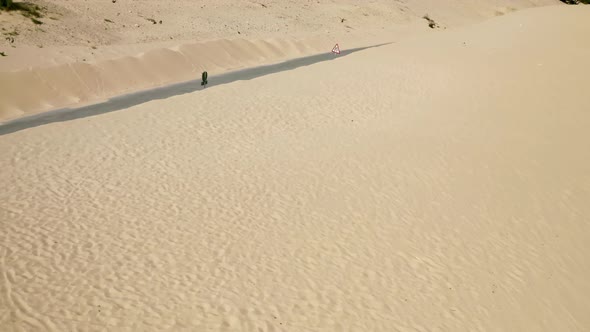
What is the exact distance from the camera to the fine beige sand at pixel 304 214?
7035 millimetres

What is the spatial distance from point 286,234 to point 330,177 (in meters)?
2.46

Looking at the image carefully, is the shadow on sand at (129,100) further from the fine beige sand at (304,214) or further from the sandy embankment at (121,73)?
the fine beige sand at (304,214)

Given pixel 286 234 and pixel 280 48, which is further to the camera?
pixel 280 48

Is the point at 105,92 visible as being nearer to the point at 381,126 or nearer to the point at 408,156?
the point at 381,126

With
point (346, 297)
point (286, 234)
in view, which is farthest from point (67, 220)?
point (346, 297)

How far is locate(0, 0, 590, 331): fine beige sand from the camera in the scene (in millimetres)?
7035

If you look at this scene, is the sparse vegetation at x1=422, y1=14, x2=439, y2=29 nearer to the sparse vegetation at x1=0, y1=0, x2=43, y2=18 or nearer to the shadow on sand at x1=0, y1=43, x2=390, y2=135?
the shadow on sand at x1=0, y1=43, x2=390, y2=135

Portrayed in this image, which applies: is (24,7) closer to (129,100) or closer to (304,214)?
(129,100)

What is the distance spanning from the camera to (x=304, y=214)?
Answer: 9391 millimetres

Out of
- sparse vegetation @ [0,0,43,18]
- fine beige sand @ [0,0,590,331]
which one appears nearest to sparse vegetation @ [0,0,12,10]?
sparse vegetation @ [0,0,43,18]

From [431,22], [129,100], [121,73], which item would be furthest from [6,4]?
[431,22]

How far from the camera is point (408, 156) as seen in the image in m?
12.1

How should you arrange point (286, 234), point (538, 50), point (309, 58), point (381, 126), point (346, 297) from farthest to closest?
point (309, 58) → point (538, 50) → point (381, 126) → point (286, 234) → point (346, 297)

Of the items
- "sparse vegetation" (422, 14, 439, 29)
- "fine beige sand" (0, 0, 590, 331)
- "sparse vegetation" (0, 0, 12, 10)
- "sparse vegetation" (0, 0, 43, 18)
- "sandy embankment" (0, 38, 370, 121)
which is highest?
"fine beige sand" (0, 0, 590, 331)
